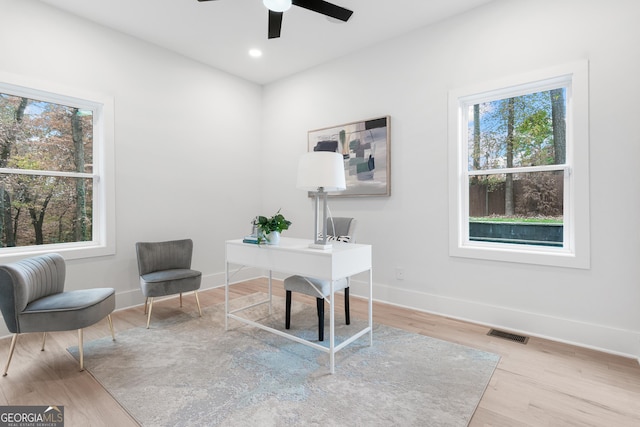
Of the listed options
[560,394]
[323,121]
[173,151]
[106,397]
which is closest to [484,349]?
[560,394]

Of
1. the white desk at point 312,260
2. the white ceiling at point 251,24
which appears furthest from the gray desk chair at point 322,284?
the white ceiling at point 251,24

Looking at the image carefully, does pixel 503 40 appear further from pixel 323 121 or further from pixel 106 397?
pixel 106 397

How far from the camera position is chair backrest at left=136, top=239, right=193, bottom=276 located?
325 cm

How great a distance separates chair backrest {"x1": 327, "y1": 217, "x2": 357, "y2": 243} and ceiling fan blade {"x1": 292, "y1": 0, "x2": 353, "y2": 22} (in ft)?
5.70

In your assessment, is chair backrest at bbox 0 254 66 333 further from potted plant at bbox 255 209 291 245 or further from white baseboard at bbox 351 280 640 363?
white baseboard at bbox 351 280 640 363

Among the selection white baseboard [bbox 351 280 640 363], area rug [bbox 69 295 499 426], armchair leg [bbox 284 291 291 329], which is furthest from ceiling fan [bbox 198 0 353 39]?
white baseboard [bbox 351 280 640 363]

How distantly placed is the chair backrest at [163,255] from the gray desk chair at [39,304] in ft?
2.76

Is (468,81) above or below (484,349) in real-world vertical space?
above

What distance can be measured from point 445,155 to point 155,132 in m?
3.24

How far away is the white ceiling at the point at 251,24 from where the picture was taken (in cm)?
293

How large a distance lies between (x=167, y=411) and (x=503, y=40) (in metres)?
3.78

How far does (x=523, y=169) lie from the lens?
2.86 m

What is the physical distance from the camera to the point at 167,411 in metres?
1.73

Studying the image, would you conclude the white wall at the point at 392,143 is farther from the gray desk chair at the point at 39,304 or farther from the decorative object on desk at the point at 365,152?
the gray desk chair at the point at 39,304
